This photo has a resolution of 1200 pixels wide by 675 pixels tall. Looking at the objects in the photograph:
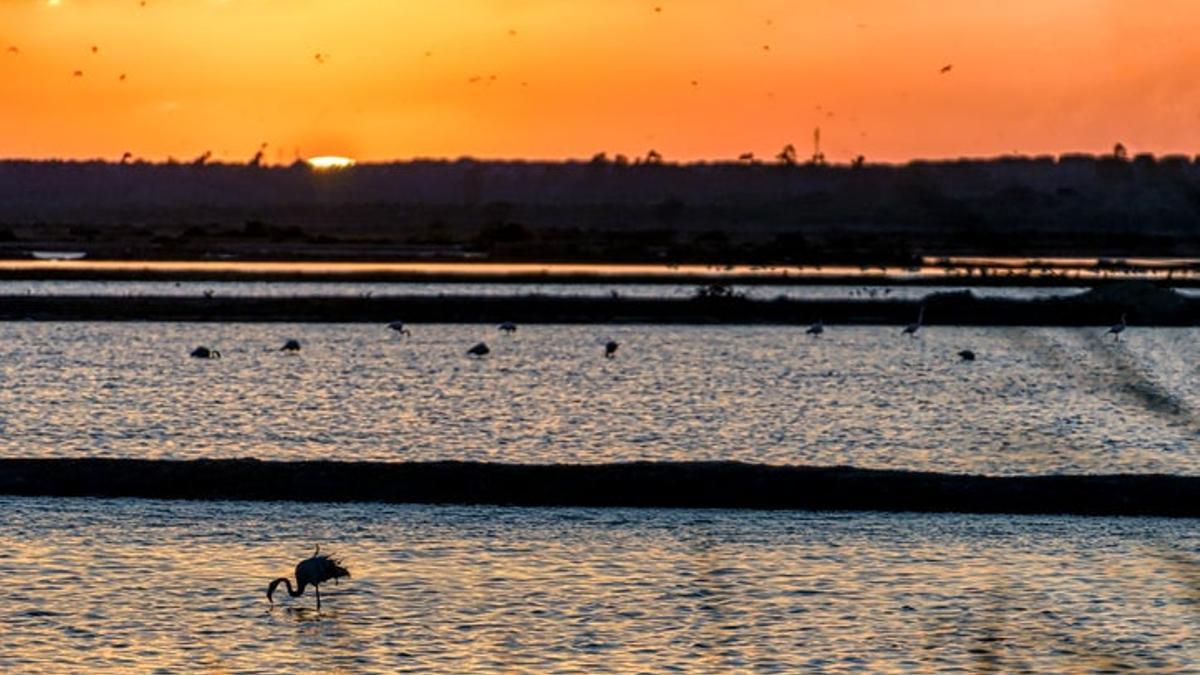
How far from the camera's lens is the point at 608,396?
32.6m

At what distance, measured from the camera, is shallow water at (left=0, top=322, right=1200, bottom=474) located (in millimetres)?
25344

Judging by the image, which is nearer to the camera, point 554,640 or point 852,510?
point 554,640

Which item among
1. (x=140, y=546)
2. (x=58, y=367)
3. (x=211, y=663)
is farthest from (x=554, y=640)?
(x=58, y=367)

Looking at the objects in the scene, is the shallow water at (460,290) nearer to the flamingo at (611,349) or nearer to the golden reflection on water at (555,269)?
the golden reflection on water at (555,269)

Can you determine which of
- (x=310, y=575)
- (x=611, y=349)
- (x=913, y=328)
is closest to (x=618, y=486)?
(x=310, y=575)

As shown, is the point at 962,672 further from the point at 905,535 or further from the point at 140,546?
the point at 140,546

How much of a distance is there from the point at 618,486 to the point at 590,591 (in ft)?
14.1

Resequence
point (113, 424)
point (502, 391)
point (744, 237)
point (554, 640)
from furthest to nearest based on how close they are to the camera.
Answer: point (744, 237)
point (502, 391)
point (113, 424)
point (554, 640)

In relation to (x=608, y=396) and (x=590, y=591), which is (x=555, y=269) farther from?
(x=590, y=591)

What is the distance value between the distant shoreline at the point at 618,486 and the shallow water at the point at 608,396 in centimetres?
324

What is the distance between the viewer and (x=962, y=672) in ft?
44.0

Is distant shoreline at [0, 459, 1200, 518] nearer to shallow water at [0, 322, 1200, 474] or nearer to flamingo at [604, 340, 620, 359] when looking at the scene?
shallow water at [0, 322, 1200, 474]

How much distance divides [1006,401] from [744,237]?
105 meters

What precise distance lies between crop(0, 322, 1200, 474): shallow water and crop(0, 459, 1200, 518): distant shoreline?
324cm
